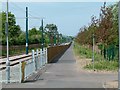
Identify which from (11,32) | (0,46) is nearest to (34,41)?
(11,32)

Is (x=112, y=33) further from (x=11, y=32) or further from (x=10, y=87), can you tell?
(x=11, y=32)

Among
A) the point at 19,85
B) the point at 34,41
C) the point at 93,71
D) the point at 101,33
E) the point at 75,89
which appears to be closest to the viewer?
the point at 75,89

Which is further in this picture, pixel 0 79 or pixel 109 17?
pixel 109 17

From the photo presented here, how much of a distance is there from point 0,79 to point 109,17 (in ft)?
49.1

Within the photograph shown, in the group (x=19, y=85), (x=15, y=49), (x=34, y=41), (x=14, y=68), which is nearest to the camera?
(x=19, y=85)

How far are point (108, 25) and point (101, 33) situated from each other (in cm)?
91

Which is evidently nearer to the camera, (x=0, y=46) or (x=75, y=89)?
(x=75, y=89)

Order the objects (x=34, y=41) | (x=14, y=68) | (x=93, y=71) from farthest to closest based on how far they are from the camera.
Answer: (x=34, y=41)
(x=93, y=71)
(x=14, y=68)

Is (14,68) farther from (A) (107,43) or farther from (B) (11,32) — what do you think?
(B) (11,32)

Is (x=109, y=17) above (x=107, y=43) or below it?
above

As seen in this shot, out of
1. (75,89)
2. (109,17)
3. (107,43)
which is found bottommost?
(75,89)

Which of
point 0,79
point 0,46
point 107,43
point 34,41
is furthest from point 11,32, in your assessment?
point 0,79

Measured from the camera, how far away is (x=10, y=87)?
15547 mm

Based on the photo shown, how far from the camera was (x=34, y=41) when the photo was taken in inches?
4043
